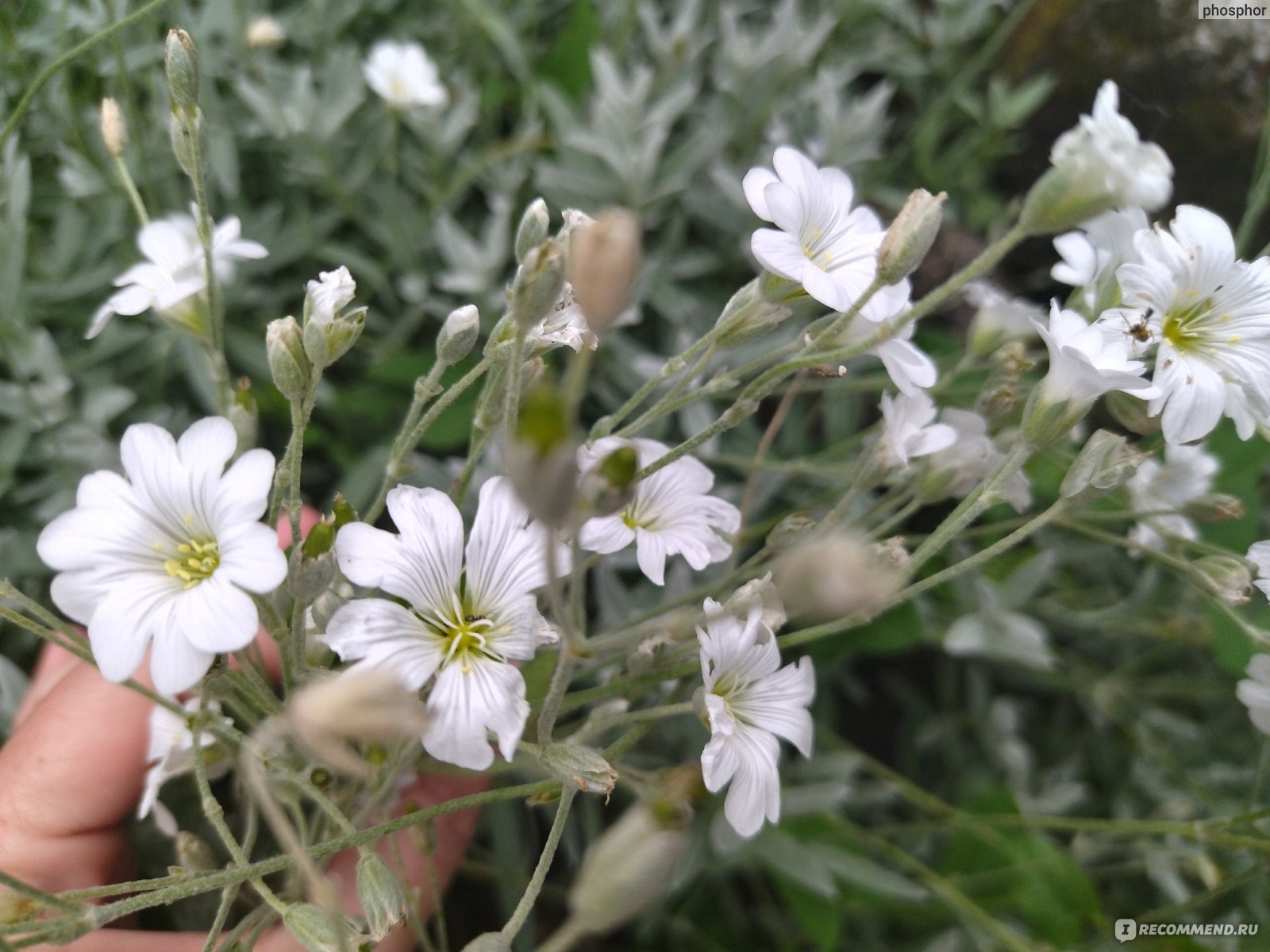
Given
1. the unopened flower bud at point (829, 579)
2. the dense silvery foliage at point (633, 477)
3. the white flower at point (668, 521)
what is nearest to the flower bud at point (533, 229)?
the dense silvery foliage at point (633, 477)

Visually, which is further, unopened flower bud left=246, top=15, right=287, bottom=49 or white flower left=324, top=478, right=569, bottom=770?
unopened flower bud left=246, top=15, right=287, bottom=49

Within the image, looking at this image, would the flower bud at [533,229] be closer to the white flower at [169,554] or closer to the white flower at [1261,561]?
the white flower at [169,554]

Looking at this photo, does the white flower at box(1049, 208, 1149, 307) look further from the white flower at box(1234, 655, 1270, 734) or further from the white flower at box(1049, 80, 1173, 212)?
the white flower at box(1234, 655, 1270, 734)

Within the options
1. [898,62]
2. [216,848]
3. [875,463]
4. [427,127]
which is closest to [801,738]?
[875,463]

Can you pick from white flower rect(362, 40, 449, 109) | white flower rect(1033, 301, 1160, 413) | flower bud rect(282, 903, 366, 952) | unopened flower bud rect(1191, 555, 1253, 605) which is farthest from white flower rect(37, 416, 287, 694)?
white flower rect(362, 40, 449, 109)

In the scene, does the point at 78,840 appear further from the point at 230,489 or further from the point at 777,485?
the point at 777,485

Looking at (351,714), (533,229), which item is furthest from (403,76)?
(351,714)
